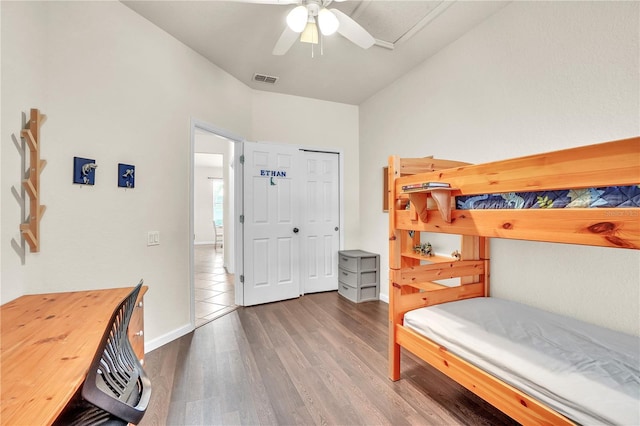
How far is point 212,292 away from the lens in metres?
4.07

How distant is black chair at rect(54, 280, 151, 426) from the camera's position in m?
0.73

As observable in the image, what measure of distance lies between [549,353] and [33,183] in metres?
2.85

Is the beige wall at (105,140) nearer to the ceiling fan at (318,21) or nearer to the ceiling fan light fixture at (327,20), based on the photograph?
the ceiling fan at (318,21)

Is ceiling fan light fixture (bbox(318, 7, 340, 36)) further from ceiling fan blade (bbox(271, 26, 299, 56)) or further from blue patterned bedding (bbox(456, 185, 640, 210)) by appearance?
blue patterned bedding (bbox(456, 185, 640, 210))

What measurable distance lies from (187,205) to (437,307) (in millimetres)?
2414

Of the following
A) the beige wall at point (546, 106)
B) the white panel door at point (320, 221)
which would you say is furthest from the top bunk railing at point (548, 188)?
the white panel door at point (320, 221)

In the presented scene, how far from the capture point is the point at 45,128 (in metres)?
1.75

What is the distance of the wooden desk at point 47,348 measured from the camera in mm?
685

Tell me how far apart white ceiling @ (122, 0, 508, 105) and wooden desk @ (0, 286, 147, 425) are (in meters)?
2.04

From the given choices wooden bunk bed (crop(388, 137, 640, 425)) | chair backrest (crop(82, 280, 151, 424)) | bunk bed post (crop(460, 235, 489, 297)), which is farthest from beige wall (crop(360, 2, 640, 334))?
chair backrest (crop(82, 280, 151, 424))

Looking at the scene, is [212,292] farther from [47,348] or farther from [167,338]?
[47,348]

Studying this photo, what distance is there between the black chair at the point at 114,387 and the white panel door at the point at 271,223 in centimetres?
252

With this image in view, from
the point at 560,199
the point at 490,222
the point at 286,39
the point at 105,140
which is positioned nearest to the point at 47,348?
the point at 105,140

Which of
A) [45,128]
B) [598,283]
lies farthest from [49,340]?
[598,283]
